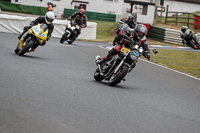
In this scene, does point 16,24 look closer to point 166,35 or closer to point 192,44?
point 192,44

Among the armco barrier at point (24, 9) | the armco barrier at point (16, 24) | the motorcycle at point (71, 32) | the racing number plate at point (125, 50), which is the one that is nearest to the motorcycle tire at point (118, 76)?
the racing number plate at point (125, 50)

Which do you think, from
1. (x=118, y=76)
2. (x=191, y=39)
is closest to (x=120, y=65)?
(x=118, y=76)

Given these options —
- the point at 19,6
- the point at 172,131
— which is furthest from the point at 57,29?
the point at 19,6

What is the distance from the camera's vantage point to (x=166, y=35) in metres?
34.1

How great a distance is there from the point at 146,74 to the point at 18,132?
30.2ft

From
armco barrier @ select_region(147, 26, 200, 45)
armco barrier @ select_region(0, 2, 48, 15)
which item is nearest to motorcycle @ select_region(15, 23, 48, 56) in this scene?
armco barrier @ select_region(147, 26, 200, 45)

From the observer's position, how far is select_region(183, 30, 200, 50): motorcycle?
28156 mm

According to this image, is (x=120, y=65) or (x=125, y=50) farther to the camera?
(x=125, y=50)

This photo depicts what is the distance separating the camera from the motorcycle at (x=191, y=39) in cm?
2816

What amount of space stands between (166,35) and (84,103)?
27118 millimetres

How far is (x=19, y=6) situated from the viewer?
2341 inches

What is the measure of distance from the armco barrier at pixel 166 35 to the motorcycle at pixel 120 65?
23.8m

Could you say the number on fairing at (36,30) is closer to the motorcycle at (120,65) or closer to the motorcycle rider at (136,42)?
the motorcycle rider at (136,42)

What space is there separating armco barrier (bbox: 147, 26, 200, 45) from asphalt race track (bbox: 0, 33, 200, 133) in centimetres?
2171
